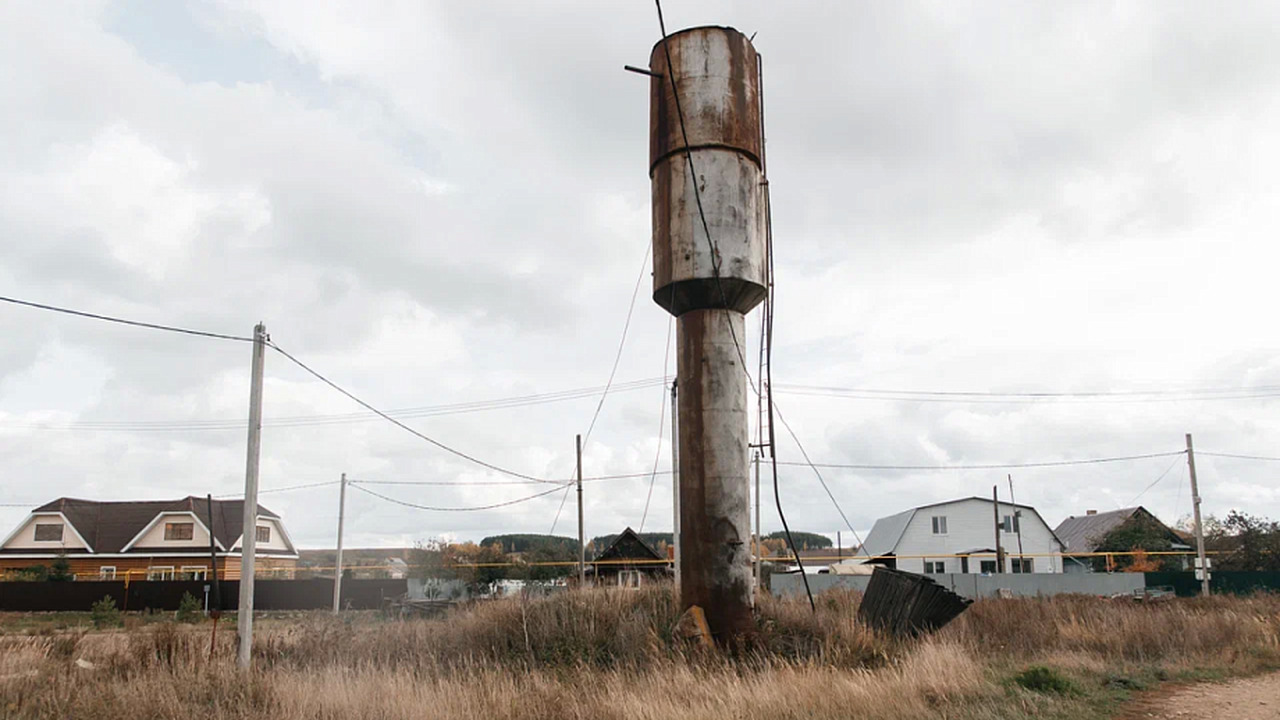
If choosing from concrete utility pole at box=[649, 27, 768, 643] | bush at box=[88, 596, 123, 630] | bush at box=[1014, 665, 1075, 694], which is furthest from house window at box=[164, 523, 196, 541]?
bush at box=[1014, 665, 1075, 694]

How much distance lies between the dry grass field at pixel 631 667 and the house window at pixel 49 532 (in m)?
37.9

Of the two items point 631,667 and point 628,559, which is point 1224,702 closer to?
point 631,667

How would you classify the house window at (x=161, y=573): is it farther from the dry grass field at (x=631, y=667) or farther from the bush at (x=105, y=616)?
the dry grass field at (x=631, y=667)

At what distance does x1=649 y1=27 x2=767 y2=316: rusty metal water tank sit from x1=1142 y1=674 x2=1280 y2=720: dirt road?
7.85m

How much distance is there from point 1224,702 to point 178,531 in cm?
4964

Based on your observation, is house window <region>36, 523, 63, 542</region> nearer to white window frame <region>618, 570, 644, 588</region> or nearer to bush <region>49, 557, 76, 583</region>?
bush <region>49, 557, 76, 583</region>

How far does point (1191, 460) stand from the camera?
3262 centimetres

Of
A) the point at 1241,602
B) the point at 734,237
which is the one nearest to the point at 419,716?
the point at 734,237

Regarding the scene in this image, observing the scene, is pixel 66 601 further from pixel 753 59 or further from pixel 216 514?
pixel 753 59

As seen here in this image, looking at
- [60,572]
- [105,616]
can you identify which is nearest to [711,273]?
[105,616]

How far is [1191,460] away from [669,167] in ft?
88.8

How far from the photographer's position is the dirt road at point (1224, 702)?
1006 centimetres

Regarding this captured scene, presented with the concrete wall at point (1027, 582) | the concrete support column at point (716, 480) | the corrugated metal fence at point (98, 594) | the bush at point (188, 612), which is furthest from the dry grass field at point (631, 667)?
the corrugated metal fence at point (98, 594)

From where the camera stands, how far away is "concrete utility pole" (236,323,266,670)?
12656 mm
